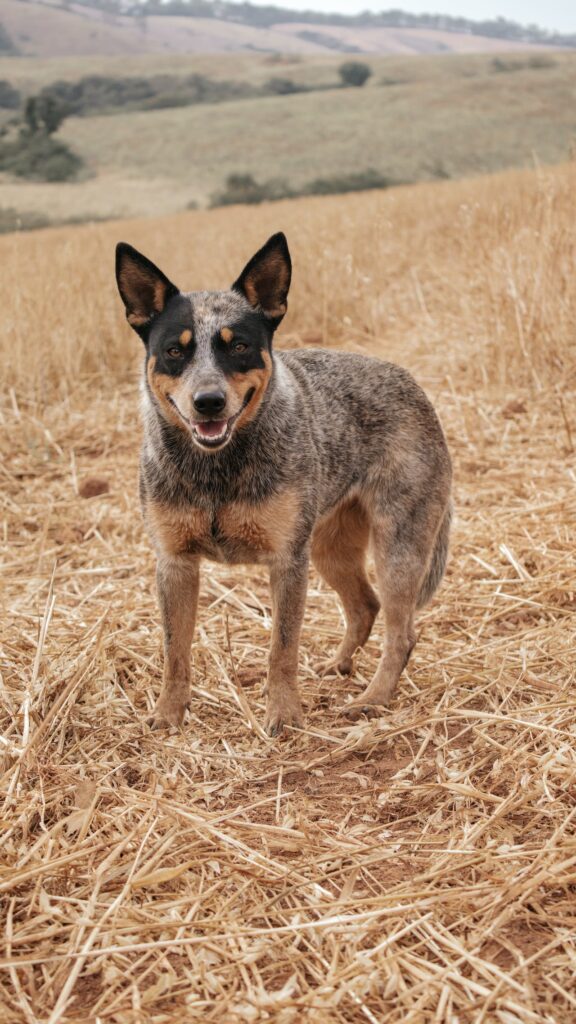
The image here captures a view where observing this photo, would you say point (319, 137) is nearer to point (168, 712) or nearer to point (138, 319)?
point (138, 319)

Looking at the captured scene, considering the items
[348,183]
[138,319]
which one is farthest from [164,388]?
[348,183]

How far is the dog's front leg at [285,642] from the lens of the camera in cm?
348

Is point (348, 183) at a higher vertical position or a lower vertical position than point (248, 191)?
higher

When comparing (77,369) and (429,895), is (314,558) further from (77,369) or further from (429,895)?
(77,369)

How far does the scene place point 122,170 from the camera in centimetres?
4503

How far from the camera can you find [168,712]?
11.7 ft

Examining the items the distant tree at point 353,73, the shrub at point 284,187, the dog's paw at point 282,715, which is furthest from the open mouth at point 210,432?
the distant tree at point 353,73

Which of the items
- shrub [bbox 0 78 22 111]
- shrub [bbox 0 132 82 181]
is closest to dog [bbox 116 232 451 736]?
shrub [bbox 0 132 82 181]

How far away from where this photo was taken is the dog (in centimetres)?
328

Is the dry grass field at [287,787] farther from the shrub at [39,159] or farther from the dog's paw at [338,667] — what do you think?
the shrub at [39,159]

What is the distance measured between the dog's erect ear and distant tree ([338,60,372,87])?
68.8 m

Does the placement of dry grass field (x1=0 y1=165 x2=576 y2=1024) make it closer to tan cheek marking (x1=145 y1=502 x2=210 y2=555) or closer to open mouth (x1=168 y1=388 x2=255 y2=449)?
tan cheek marking (x1=145 y1=502 x2=210 y2=555)

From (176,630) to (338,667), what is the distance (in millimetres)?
883

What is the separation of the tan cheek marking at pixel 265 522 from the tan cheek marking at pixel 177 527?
0.25 ft
